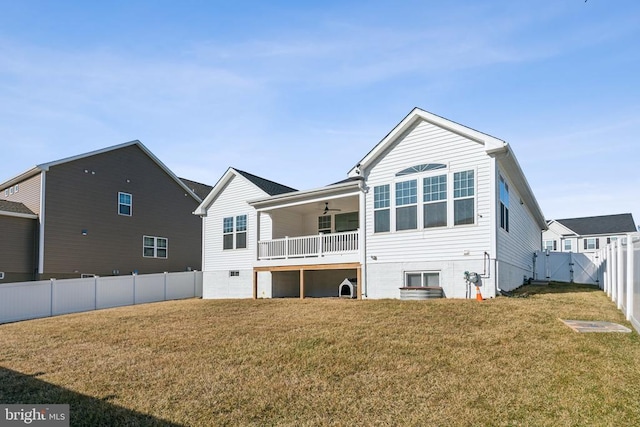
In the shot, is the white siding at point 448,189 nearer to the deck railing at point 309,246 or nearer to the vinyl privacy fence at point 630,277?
the deck railing at point 309,246

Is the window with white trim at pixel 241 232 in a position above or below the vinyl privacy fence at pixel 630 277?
above

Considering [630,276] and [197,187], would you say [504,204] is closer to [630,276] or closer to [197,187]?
[630,276]

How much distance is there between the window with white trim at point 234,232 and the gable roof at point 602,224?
111ft

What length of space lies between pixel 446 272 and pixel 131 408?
9.98 metres

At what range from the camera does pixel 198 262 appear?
29219mm

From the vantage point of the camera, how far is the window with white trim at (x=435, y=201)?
46.2 feet

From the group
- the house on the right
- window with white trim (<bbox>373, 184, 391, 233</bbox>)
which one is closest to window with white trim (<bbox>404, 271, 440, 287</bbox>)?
window with white trim (<bbox>373, 184, 391, 233</bbox>)

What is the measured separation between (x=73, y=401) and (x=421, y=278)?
34.0ft

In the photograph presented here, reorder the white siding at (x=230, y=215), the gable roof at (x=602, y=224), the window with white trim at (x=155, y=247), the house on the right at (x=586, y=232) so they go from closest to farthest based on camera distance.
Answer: the white siding at (x=230, y=215)
the window with white trim at (x=155, y=247)
the gable roof at (x=602, y=224)
the house on the right at (x=586, y=232)

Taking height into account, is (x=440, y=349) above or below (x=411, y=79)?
below

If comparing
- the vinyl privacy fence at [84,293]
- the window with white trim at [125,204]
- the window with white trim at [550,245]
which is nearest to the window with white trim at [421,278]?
the vinyl privacy fence at [84,293]

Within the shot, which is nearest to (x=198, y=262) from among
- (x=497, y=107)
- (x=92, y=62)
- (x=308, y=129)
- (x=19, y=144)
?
(x=19, y=144)

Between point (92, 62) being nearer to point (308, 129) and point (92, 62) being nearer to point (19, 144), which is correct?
point (19, 144)

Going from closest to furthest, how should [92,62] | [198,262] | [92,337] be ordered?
[92,337], [92,62], [198,262]
